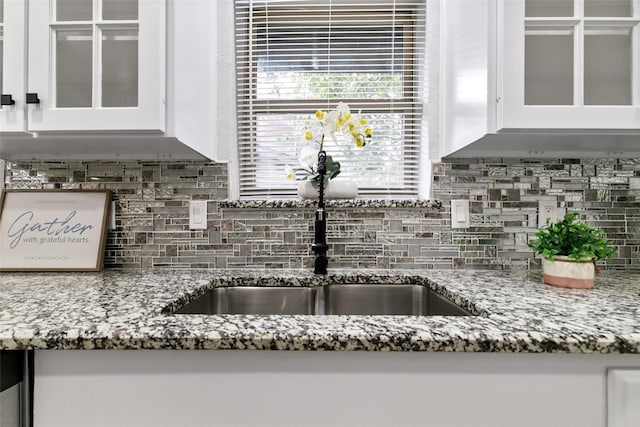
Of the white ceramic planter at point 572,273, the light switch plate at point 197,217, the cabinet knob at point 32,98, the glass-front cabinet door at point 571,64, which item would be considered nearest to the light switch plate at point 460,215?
the white ceramic planter at point 572,273

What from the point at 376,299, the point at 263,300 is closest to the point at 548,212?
the point at 376,299

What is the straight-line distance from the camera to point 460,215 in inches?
52.1

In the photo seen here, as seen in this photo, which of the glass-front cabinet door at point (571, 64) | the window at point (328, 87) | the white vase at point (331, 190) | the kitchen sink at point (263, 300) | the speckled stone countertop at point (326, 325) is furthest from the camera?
the window at point (328, 87)

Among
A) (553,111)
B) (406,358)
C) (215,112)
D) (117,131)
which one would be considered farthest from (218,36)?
(406,358)

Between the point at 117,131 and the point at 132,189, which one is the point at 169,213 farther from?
the point at 117,131

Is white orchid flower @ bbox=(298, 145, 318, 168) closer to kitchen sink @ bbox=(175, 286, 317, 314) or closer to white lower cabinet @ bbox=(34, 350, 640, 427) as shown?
kitchen sink @ bbox=(175, 286, 317, 314)

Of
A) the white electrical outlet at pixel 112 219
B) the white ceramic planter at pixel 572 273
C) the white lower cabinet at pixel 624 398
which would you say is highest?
the white electrical outlet at pixel 112 219

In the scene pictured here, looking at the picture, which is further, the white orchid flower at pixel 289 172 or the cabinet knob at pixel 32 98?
the white orchid flower at pixel 289 172

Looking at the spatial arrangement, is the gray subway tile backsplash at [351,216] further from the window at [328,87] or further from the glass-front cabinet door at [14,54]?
the glass-front cabinet door at [14,54]


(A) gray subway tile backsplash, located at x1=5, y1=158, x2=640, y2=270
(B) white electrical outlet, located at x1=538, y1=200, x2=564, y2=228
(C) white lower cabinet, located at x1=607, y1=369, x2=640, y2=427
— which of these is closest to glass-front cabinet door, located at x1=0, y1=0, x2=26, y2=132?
(A) gray subway tile backsplash, located at x1=5, y1=158, x2=640, y2=270

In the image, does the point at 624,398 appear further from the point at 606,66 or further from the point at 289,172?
the point at 289,172

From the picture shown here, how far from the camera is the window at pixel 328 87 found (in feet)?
4.89

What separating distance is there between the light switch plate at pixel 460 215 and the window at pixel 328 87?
225 mm

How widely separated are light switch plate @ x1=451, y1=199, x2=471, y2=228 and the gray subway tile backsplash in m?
0.02
